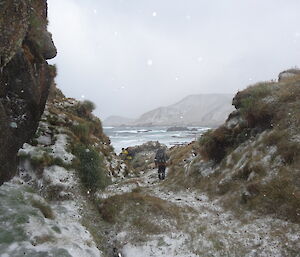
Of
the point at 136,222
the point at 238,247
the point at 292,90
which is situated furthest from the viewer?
the point at 292,90

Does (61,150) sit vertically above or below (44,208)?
above

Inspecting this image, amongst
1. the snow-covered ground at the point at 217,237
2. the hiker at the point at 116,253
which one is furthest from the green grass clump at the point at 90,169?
the hiker at the point at 116,253

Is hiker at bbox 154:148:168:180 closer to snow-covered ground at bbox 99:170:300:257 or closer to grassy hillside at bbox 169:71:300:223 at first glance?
grassy hillside at bbox 169:71:300:223

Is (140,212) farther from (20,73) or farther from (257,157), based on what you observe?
(20,73)

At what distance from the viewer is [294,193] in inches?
512

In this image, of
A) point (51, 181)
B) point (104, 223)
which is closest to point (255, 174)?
point (104, 223)

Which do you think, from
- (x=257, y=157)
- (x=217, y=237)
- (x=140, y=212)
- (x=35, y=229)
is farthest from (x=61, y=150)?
(x=257, y=157)

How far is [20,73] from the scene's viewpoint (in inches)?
537

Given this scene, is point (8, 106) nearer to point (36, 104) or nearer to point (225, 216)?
point (36, 104)

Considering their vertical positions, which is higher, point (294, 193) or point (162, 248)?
point (294, 193)

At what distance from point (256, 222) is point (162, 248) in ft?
15.1

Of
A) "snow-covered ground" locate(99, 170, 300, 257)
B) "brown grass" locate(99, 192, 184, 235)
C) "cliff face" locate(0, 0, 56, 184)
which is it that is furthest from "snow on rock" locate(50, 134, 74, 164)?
"snow-covered ground" locate(99, 170, 300, 257)

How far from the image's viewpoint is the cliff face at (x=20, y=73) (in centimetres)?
1177

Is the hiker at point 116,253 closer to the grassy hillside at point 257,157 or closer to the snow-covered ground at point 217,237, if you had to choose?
the snow-covered ground at point 217,237
